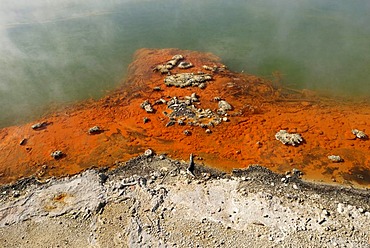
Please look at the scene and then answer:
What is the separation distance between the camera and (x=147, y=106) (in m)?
22.8

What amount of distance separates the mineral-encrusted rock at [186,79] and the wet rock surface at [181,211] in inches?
411

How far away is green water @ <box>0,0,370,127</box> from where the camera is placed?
26344mm

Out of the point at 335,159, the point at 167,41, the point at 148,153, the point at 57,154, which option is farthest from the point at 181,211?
the point at 167,41

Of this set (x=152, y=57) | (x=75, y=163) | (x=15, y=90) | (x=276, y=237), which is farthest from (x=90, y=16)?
(x=276, y=237)

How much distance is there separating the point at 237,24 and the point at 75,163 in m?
29.3

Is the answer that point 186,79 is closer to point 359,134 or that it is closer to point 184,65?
point 184,65

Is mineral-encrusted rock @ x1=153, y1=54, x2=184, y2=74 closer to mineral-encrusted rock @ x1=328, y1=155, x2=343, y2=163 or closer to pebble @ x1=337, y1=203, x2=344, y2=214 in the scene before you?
mineral-encrusted rock @ x1=328, y1=155, x2=343, y2=163

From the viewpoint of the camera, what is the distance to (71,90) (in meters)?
25.8

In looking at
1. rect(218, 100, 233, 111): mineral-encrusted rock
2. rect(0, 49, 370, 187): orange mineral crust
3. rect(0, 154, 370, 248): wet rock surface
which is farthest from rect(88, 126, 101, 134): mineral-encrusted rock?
rect(218, 100, 233, 111): mineral-encrusted rock

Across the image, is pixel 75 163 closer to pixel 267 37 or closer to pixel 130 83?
pixel 130 83

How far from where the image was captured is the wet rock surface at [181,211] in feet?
43.3

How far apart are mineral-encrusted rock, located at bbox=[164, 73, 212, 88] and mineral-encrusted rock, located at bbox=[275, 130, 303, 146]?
29.5ft

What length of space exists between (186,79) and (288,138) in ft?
35.6

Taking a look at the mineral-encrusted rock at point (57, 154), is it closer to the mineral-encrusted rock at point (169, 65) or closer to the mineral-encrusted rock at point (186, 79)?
the mineral-encrusted rock at point (186, 79)
